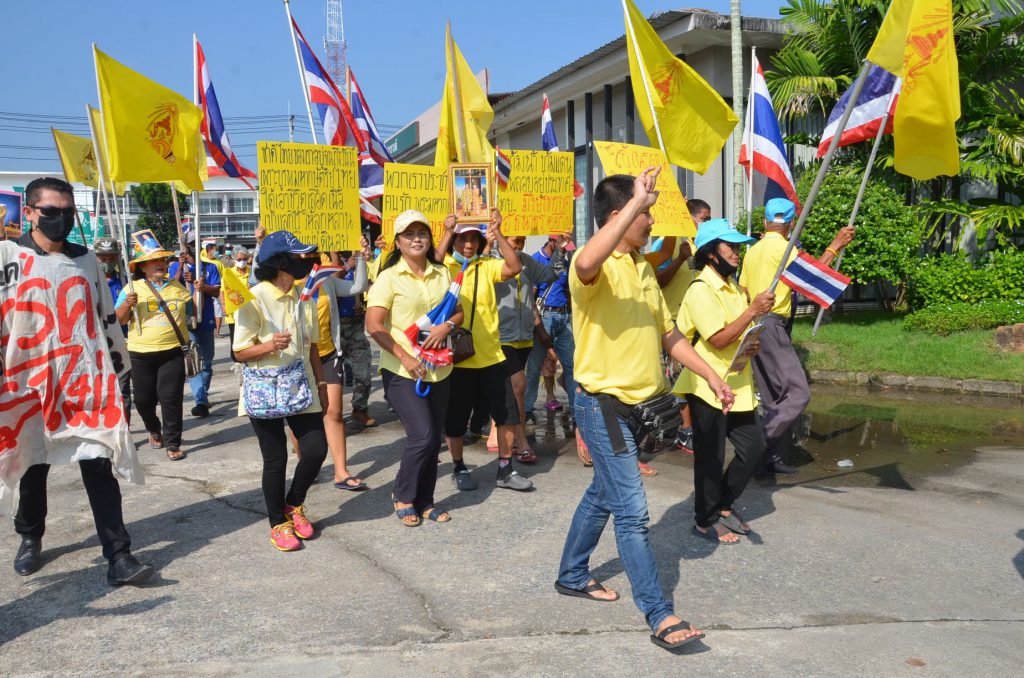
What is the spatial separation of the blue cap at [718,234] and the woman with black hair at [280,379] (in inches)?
88.4

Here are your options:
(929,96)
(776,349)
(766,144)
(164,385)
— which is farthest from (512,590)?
(766,144)

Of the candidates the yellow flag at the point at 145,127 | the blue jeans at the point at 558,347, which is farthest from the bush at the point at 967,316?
the yellow flag at the point at 145,127

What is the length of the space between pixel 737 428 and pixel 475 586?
176cm

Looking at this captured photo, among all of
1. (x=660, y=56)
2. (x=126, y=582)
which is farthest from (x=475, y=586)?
(x=660, y=56)

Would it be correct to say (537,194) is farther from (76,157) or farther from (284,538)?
(76,157)

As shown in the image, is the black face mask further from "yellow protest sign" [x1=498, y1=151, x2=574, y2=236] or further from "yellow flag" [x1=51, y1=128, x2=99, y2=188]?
"yellow flag" [x1=51, y1=128, x2=99, y2=188]

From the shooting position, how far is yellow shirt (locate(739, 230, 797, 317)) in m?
6.34

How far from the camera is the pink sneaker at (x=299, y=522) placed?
5.16 meters

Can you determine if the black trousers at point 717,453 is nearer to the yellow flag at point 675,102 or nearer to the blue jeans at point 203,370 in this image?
the yellow flag at point 675,102

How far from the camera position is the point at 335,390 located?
6555mm

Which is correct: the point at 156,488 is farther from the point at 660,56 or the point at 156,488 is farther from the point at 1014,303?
the point at 1014,303

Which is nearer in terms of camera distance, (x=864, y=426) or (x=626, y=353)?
(x=626, y=353)

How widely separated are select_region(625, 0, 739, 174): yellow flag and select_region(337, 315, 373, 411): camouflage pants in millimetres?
3410

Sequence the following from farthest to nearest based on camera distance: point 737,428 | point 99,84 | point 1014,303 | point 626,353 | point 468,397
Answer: point 1014,303
point 99,84
point 468,397
point 737,428
point 626,353
